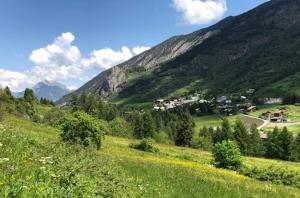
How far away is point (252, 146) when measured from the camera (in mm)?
140500

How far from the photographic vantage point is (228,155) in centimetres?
4091

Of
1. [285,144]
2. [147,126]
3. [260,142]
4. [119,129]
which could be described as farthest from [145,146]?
[119,129]

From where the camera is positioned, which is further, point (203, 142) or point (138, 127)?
point (138, 127)

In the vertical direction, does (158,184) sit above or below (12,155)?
below

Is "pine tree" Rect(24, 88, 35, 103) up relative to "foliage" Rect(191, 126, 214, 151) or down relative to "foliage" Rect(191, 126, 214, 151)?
up

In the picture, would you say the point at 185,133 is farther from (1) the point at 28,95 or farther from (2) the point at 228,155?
(2) the point at 228,155

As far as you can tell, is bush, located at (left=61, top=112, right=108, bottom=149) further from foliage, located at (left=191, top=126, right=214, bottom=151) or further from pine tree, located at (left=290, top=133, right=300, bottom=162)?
foliage, located at (left=191, top=126, right=214, bottom=151)

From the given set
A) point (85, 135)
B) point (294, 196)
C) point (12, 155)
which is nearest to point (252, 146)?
point (85, 135)

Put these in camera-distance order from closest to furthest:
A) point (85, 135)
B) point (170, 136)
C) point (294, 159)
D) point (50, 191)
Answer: point (50, 191), point (85, 135), point (294, 159), point (170, 136)

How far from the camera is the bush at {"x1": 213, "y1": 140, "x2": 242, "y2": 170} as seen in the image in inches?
1591

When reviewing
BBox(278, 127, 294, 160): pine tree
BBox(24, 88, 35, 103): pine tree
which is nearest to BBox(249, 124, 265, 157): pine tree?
BBox(278, 127, 294, 160): pine tree

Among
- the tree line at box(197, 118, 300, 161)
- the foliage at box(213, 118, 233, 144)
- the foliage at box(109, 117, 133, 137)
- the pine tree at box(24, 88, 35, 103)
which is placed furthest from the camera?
the pine tree at box(24, 88, 35, 103)

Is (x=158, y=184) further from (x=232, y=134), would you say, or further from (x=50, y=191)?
(x=232, y=134)

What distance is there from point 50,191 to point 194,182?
10215mm
